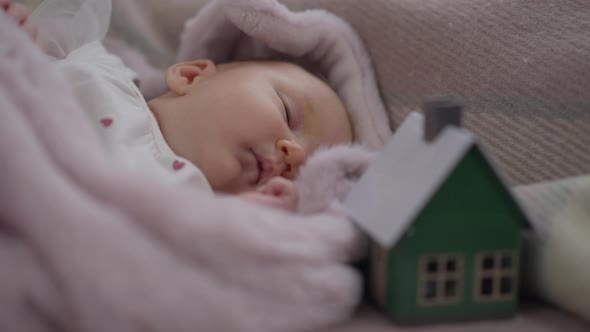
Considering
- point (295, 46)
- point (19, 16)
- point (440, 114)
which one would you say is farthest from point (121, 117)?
point (440, 114)

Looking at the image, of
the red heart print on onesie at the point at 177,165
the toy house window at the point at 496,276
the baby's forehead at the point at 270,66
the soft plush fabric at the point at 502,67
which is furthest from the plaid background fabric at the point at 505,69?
the red heart print on onesie at the point at 177,165

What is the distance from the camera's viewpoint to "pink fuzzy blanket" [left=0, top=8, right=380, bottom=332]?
0.68 m

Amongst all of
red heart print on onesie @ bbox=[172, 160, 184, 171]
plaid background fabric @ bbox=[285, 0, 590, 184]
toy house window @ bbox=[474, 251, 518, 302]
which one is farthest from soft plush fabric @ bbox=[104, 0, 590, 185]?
red heart print on onesie @ bbox=[172, 160, 184, 171]

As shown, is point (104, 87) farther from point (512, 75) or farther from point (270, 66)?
point (512, 75)

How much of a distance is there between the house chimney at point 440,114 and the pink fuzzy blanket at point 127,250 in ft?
0.61

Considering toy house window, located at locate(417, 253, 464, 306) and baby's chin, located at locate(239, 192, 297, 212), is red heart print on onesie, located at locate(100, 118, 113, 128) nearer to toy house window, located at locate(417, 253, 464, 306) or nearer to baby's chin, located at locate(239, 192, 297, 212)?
baby's chin, located at locate(239, 192, 297, 212)

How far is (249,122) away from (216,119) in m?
0.06

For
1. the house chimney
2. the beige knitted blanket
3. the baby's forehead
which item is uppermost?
the house chimney

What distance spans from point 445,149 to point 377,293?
0.22m

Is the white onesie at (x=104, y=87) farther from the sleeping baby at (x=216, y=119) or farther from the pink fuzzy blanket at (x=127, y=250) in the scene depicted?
the pink fuzzy blanket at (x=127, y=250)

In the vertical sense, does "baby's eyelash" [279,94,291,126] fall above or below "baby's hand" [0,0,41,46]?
below

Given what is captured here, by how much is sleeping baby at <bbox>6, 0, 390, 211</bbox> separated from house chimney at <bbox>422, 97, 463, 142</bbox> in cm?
30

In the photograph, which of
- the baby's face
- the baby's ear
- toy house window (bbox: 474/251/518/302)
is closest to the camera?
toy house window (bbox: 474/251/518/302)

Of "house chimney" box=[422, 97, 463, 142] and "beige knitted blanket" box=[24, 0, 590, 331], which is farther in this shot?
"beige knitted blanket" box=[24, 0, 590, 331]
